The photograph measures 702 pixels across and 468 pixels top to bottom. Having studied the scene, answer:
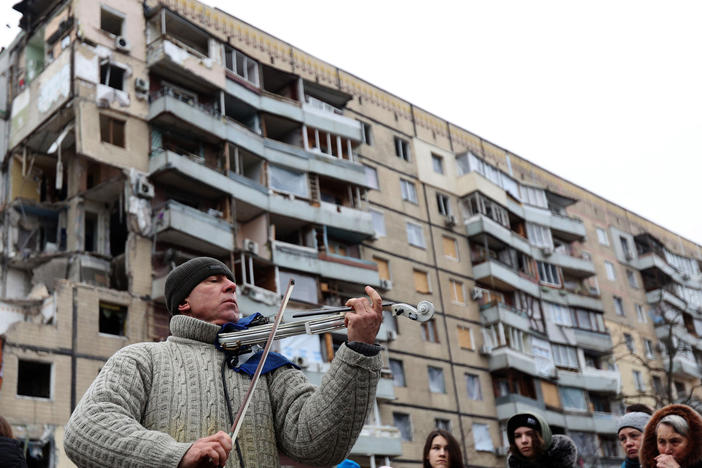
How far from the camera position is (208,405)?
3365 mm

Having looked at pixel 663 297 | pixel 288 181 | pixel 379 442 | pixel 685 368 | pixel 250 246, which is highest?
pixel 288 181

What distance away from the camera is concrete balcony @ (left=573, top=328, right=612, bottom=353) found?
4481 centimetres

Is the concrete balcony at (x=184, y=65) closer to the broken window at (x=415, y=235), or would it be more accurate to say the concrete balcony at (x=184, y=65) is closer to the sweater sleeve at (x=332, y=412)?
the broken window at (x=415, y=235)

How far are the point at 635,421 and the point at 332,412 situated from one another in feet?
20.7

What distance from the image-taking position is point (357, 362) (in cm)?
321

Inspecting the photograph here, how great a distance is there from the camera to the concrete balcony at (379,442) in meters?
29.1

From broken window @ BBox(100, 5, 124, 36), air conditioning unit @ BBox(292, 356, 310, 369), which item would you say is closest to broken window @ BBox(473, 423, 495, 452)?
air conditioning unit @ BBox(292, 356, 310, 369)

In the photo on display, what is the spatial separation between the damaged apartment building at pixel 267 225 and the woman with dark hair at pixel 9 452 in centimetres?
1441

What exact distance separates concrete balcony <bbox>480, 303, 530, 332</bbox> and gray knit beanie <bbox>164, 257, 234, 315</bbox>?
117 ft

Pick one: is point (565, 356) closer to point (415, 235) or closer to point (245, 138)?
point (415, 235)

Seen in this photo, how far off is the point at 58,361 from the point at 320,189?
15.1 meters

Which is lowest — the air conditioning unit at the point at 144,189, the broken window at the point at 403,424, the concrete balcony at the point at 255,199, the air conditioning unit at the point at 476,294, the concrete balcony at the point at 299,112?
the broken window at the point at 403,424

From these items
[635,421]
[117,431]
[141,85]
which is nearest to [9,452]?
[117,431]

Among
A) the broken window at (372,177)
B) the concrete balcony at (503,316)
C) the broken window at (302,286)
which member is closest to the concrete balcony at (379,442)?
the broken window at (302,286)
